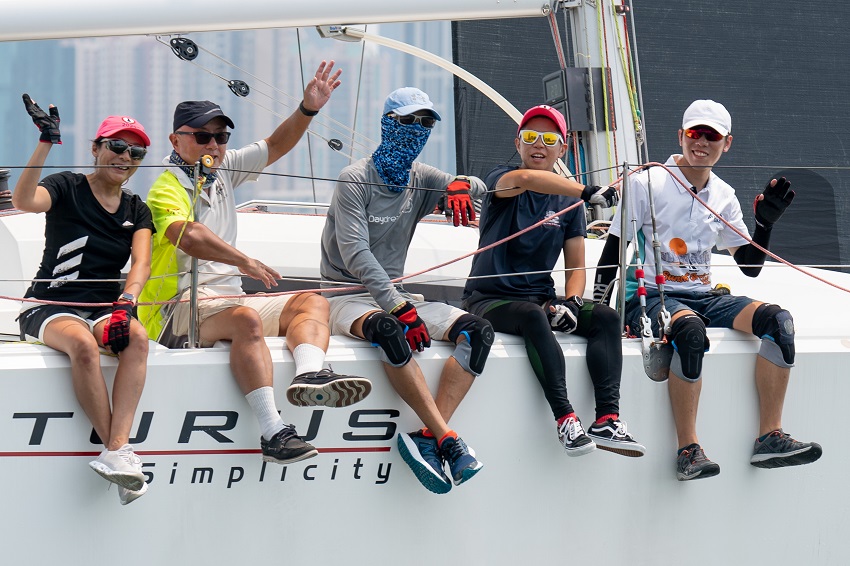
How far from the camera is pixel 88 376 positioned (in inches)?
116

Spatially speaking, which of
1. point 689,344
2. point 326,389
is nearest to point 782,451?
point 689,344

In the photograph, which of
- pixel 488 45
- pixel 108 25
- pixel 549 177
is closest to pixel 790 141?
pixel 488 45

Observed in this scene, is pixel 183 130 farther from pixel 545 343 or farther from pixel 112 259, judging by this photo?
pixel 545 343

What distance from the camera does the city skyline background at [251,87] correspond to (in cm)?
600

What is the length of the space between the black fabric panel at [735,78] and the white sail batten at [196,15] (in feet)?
5.86

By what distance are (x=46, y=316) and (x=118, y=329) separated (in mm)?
277

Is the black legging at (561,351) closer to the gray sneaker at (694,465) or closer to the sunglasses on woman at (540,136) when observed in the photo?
the gray sneaker at (694,465)

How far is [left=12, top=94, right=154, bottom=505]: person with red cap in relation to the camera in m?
2.94

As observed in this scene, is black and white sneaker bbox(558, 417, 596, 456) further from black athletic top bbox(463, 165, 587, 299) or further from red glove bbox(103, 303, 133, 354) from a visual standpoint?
red glove bbox(103, 303, 133, 354)

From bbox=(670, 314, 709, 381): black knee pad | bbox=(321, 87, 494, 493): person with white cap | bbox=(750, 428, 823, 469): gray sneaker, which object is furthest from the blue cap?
bbox=(750, 428, 823, 469): gray sneaker

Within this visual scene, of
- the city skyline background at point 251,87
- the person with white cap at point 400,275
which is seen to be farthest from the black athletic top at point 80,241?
the city skyline background at point 251,87

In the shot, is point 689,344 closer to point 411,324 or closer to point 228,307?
point 411,324

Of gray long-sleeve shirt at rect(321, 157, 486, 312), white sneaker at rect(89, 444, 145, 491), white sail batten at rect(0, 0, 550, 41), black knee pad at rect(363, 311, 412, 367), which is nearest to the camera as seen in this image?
white sneaker at rect(89, 444, 145, 491)

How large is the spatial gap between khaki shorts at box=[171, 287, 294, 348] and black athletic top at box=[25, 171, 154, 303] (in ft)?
0.62
